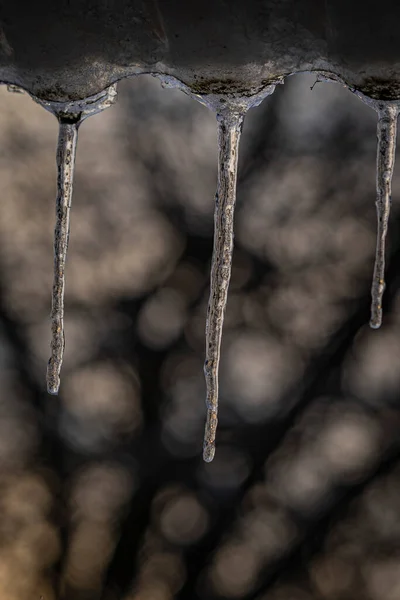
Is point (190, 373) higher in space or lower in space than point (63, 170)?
lower

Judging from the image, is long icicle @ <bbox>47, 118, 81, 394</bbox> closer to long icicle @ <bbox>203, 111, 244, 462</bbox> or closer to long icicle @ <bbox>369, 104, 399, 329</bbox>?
long icicle @ <bbox>203, 111, 244, 462</bbox>

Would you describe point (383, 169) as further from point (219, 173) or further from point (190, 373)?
point (190, 373)

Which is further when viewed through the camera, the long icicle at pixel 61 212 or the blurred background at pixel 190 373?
the blurred background at pixel 190 373

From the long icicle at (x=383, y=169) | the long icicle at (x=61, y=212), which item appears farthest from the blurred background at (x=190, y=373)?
the long icicle at (x=61, y=212)

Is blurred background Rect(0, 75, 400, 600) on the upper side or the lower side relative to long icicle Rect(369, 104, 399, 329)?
lower

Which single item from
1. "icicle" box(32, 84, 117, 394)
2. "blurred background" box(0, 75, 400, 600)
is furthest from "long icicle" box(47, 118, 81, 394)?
"blurred background" box(0, 75, 400, 600)

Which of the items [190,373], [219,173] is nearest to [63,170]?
[219,173]

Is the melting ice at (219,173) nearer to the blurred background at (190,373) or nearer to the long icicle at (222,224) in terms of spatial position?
the long icicle at (222,224)
